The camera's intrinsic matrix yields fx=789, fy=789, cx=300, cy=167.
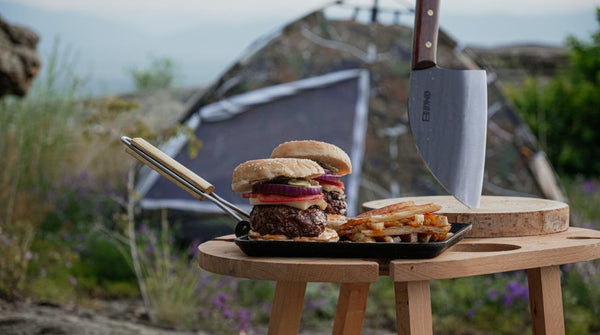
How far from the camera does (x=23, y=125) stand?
5.91 metres

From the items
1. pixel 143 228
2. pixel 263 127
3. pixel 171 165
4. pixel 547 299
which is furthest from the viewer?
pixel 263 127

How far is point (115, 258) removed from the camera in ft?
18.3

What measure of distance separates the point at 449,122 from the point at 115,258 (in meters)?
3.74

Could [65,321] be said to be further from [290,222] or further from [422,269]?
[422,269]

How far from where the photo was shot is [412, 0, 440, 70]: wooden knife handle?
2.38m

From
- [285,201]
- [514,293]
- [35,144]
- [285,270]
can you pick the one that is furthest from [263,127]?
[285,270]

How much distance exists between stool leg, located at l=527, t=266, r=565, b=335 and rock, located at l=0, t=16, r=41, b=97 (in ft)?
11.1

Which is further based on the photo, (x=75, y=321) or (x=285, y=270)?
(x=75, y=321)

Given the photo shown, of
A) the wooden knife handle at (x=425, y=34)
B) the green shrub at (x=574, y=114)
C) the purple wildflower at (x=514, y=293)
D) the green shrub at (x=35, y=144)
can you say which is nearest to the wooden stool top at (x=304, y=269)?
the wooden knife handle at (x=425, y=34)

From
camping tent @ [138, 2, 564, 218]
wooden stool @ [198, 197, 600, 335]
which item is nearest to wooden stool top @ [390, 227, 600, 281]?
wooden stool @ [198, 197, 600, 335]

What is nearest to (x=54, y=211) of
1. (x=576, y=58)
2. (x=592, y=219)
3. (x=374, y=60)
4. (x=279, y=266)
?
(x=374, y=60)

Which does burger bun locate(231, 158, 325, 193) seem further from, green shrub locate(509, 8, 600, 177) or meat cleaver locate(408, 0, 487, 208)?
green shrub locate(509, 8, 600, 177)

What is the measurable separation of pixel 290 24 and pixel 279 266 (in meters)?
4.05

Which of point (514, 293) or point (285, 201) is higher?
point (285, 201)
